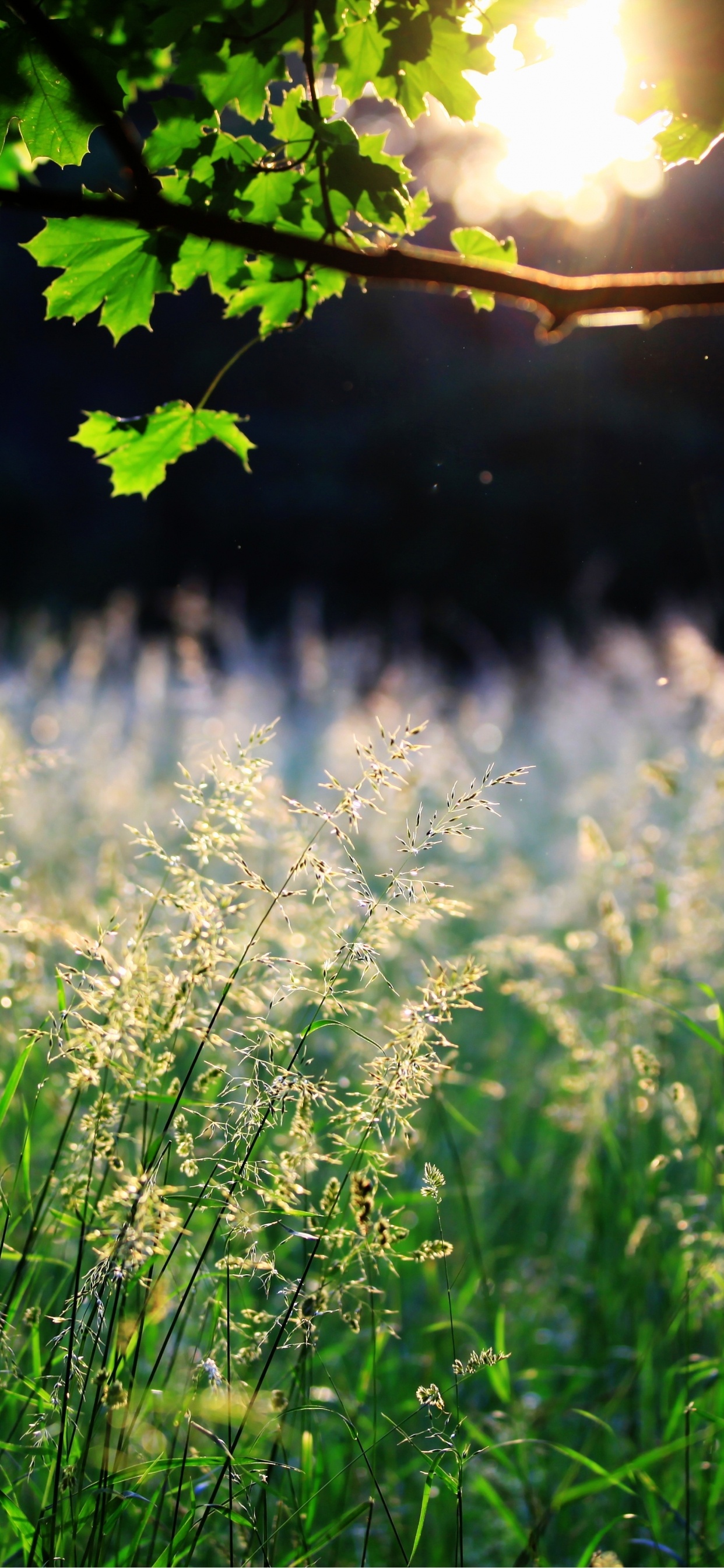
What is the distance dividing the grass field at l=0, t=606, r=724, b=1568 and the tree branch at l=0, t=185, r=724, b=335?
51 centimetres

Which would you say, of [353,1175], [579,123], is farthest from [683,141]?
[353,1175]

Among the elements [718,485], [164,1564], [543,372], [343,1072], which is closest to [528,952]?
[343,1072]

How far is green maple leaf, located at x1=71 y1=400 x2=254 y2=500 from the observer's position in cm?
126

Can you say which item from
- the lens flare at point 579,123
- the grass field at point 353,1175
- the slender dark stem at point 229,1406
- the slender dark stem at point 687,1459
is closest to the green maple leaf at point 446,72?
the lens flare at point 579,123

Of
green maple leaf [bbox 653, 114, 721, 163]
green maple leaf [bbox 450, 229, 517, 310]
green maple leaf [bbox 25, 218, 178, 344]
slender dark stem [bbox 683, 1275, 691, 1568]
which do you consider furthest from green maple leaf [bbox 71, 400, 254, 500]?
slender dark stem [bbox 683, 1275, 691, 1568]

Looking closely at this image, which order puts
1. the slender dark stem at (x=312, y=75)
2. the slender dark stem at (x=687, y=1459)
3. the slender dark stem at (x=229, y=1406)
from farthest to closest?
the slender dark stem at (x=687, y=1459), the slender dark stem at (x=312, y=75), the slender dark stem at (x=229, y=1406)

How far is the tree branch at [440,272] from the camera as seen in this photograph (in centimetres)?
94

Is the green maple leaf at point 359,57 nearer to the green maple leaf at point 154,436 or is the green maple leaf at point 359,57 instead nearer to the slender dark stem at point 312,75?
the slender dark stem at point 312,75

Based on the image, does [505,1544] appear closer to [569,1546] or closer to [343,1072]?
[569,1546]

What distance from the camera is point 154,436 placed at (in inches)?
50.5

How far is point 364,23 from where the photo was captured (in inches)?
45.2

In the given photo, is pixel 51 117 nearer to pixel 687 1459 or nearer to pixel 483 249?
pixel 483 249

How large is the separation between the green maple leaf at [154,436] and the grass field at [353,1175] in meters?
0.43

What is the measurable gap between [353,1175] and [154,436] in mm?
1004
